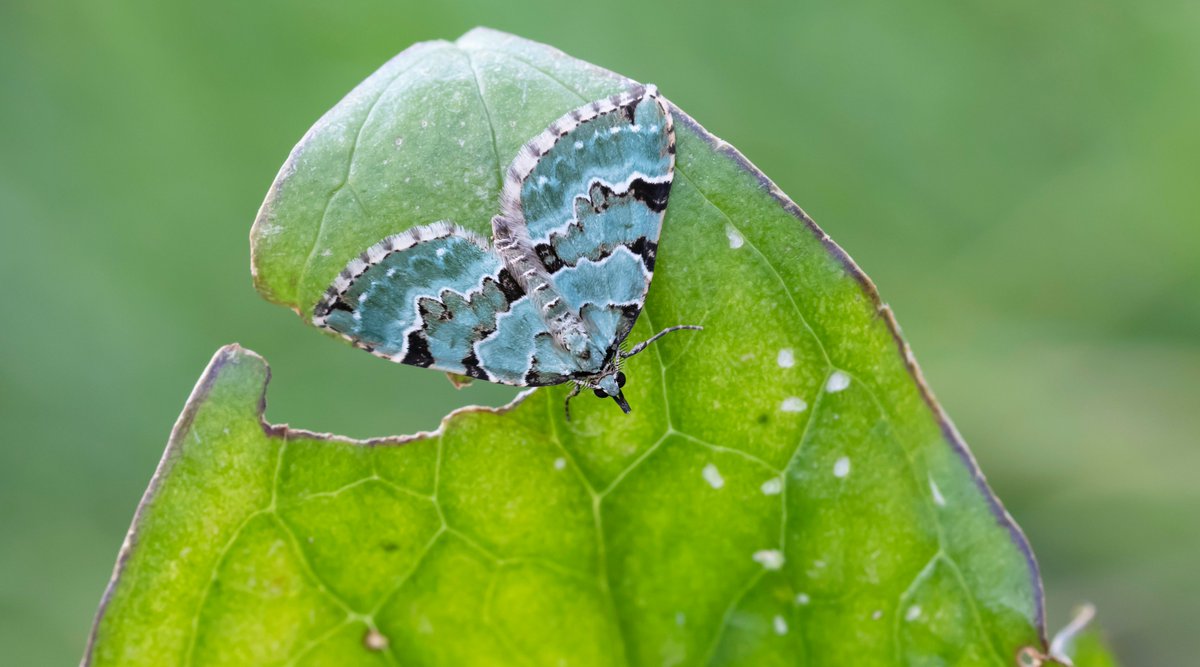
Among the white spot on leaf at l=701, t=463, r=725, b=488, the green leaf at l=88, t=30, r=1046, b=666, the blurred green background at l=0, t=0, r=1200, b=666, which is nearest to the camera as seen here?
the green leaf at l=88, t=30, r=1046, b=666

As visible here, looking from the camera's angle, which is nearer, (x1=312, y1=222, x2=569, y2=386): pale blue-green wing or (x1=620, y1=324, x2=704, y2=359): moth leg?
(x1=620, y1=324, x2=704, y2=359): moth leg

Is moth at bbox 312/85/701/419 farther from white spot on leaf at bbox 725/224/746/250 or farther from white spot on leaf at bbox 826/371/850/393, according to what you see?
white spot on leaf at bbox 826/371/850/393

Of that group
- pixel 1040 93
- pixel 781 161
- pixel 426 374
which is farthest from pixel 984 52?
pixel 426 374

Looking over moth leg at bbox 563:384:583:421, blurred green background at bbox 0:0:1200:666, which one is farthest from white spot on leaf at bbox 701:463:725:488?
blurred green background at bbox 0:0:1200:666

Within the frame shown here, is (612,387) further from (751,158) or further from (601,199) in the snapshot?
(751,158)

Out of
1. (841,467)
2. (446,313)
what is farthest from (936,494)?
(446,313)

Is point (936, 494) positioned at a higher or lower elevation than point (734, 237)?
lower

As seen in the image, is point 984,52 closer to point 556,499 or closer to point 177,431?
point 556,499

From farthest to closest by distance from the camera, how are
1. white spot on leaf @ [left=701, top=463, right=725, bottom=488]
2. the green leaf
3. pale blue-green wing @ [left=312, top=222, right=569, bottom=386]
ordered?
pale blue-green wing @ [left=312, top=222, right=569, bottom=386] → white spot on leaf @ [left=701, top=463, right=725, bottom=488] → the green leaf
